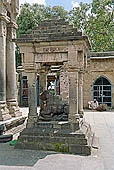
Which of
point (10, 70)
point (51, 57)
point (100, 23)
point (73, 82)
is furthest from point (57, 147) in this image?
point (100, 23)

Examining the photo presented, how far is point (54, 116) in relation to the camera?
645cm

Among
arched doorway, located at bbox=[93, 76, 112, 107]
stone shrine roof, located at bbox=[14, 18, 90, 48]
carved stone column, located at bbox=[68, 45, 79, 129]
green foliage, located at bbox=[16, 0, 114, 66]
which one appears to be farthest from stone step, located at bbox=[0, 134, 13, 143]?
green foliage, located at bbox=[16, 0, 114, 66]

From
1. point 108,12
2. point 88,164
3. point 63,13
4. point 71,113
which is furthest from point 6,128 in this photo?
point 63,13

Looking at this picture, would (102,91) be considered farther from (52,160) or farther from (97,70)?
(52,160)

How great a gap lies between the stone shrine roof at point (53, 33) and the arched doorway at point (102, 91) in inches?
452

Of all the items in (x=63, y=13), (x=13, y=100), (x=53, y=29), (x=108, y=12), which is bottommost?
(x=13, y=100)

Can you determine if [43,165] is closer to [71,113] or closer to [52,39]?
[71,113]

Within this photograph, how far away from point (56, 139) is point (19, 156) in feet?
3.33

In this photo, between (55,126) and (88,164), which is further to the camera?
(55,126)

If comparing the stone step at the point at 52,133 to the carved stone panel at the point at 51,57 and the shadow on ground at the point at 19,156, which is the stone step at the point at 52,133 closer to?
the shadow on ground at the point at 19,156

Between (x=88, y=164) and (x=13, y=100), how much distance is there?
5234 millimetres

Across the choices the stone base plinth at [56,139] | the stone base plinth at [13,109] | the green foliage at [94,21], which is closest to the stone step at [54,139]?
the stone base plinth at [56,139]

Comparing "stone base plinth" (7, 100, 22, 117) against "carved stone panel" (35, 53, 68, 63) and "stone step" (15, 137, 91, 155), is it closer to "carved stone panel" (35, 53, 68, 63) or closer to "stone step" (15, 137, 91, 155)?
"stone step" (15, 137, 91, 155)

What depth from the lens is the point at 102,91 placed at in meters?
17.2
